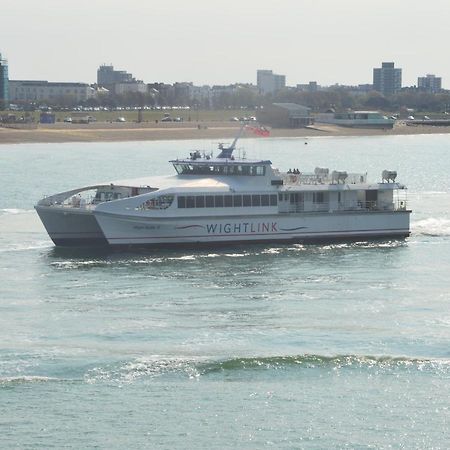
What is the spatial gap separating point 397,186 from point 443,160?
75.5 meters

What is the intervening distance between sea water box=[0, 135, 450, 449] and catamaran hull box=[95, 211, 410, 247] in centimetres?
82

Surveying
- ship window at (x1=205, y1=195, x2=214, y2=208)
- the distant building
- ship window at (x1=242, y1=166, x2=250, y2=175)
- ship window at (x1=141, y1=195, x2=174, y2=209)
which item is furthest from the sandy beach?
ship window at (x1=141, y1=195, x2=174, y2=209)

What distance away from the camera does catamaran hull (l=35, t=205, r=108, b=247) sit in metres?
59.1

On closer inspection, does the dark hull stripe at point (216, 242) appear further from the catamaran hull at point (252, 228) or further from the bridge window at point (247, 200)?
the bridge window at point (247, 200)

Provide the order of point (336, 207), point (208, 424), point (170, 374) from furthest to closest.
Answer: point (336, 207) → point (170, 374) → point (208, 424)

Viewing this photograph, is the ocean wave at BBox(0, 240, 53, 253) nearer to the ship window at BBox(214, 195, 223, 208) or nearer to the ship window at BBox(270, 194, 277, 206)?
the ship window at BBox(214, 195, 223, 208)

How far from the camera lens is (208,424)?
32.3 m

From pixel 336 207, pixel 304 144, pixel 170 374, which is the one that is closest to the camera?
pixel 170 374

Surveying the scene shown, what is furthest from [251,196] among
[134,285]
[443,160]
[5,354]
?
[443,160]

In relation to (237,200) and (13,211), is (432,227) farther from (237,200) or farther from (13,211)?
(13,211)

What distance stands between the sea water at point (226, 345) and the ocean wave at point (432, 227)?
1.93 ft

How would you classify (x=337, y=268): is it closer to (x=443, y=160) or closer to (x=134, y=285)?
(x=134, y=285)

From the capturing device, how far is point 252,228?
60.7 m

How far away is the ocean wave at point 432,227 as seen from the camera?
65938mm
